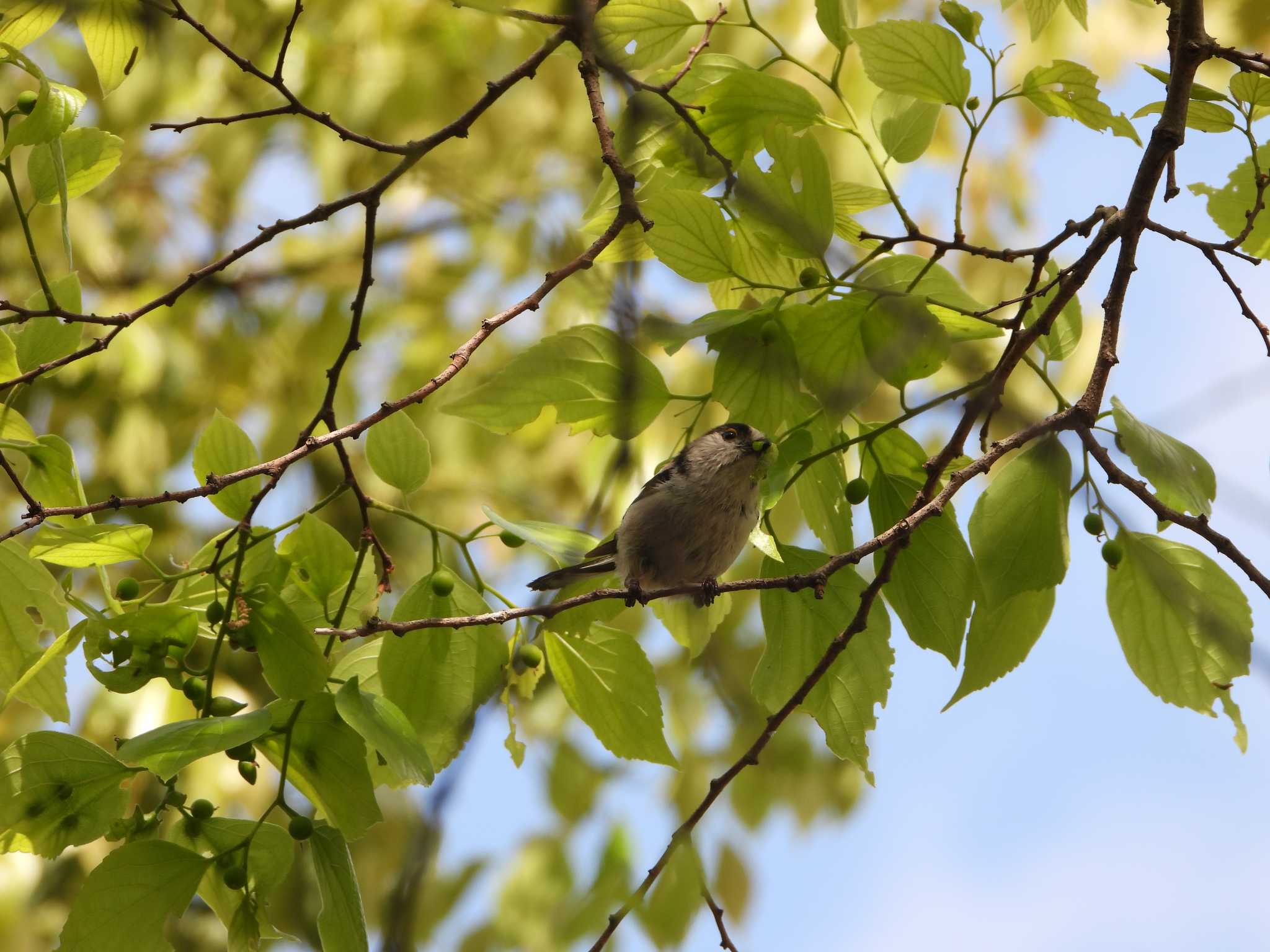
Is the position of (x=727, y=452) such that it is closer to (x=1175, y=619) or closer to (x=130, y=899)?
(x=1175, y=619)

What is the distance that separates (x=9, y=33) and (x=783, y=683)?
1736 mm

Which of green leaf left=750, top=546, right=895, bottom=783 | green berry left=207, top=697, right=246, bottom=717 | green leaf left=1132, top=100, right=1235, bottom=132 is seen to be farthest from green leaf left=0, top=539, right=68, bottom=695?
green leaf left=1132, top=100, right=1235, bottom=132

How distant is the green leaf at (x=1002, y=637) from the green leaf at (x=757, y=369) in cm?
45

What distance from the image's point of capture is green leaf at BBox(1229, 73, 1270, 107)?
1.79 metres

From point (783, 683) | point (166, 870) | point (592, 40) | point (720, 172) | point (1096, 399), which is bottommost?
point (166, 870)

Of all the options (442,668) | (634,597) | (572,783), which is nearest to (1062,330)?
(634,597)

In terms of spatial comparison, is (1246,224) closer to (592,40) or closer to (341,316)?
(592,40)

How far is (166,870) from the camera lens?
5.10 ft

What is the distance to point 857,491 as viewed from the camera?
71.9 inches

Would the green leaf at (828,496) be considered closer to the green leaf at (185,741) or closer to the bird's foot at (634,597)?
the bird's foot at (634,597)

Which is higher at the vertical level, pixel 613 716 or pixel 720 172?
pixel 720 172

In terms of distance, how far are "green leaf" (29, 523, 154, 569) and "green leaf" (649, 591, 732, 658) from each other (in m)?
0.89

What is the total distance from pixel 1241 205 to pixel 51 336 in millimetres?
2031

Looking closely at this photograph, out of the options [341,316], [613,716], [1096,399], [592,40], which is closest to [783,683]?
[613,716]
